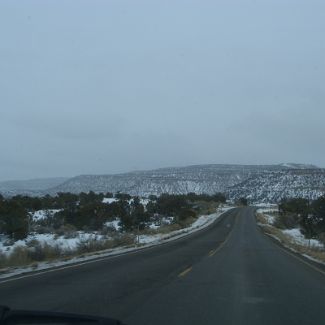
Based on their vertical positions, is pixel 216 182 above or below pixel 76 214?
above

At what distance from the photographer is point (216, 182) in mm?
184250

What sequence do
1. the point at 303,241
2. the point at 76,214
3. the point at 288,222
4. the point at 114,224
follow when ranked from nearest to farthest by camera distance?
the point at 303,241
the point at 76,214
the point at 114,224
the point at 288,222

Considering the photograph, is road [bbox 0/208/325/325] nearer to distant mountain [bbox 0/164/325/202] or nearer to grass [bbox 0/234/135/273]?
grass [bbox 0/234/135/273]

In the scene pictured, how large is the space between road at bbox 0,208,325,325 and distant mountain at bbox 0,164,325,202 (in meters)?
115

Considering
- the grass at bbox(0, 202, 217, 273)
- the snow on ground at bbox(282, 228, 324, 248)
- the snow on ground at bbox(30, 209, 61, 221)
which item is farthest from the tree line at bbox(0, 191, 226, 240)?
the snow on ground at bbox(282, 228, 324, 248)

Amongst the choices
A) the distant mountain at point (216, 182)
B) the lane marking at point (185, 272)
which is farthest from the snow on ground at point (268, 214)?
the lane marking at point (185, 272)

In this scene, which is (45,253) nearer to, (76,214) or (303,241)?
(303,241)

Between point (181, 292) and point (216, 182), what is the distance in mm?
171538

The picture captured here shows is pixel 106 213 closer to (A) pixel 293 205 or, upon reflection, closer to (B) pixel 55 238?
(B) pixel 55 238

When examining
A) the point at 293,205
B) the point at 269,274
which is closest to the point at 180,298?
the point at 269,274

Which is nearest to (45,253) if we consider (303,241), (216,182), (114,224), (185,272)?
(185,272)

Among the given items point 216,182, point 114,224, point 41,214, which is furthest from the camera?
point 216,182

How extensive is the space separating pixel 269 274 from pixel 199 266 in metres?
3.09

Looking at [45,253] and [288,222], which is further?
[288,222]
